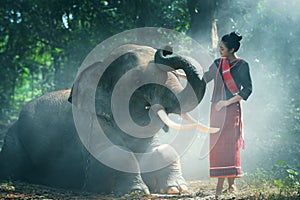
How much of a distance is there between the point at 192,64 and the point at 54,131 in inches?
128

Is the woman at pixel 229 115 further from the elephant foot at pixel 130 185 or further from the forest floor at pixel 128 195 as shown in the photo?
the elephant foot at pixel 130 185

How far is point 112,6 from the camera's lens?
440 inches

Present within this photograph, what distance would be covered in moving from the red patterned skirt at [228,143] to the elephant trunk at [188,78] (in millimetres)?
366

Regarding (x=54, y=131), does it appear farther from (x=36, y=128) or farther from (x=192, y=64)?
(x=192, y=64)

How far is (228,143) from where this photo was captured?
16.9ft

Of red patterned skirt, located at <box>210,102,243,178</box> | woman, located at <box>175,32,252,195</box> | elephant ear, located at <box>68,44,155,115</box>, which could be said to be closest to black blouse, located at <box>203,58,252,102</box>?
woman, located at <box>175,32,252,195</box>

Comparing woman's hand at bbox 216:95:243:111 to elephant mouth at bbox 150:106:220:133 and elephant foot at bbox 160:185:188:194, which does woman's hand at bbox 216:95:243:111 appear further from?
elephant foot at bbox 160:185:188:194

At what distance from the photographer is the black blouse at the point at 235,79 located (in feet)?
16.5

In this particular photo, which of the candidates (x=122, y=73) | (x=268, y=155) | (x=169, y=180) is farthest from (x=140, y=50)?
(x=268, y=155)

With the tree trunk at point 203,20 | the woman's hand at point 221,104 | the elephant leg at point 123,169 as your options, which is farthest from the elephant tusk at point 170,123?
the tree trunk at point 203,20

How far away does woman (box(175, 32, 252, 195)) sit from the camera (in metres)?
5.12

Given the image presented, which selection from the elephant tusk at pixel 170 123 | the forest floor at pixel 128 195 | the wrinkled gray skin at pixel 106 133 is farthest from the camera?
the wrinkled gray skin at pixel 106 133

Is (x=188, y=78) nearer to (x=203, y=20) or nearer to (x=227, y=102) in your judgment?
(x=227, y=102)

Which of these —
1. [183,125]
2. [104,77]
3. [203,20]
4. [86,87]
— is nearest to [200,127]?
[183,125]
